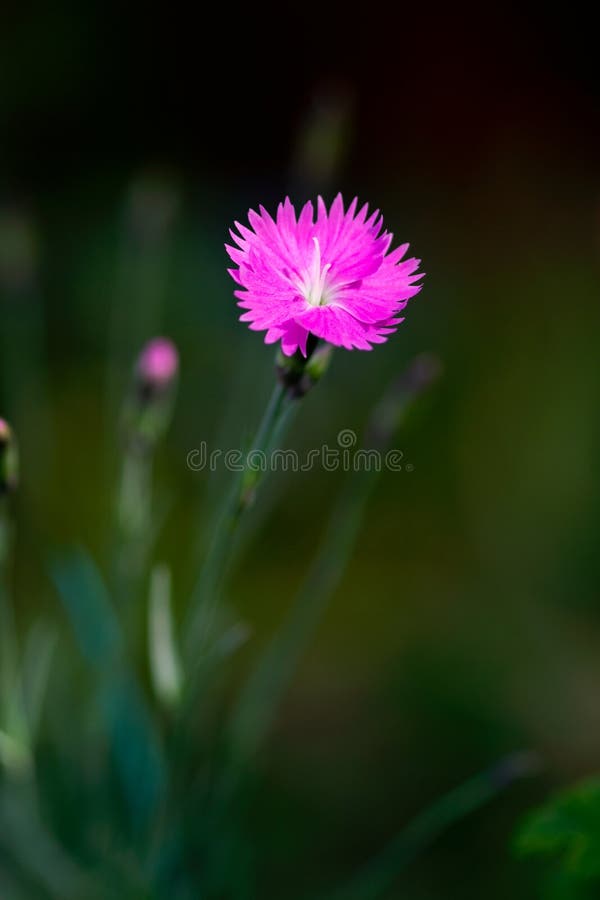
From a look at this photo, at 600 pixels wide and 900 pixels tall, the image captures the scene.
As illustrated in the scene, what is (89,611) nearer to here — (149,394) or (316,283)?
(149,394)

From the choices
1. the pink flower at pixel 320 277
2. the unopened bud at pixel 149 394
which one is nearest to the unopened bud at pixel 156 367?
the unopened bud at pixel 149 394

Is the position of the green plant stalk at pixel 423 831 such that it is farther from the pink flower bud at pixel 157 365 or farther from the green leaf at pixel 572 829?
the pink flower bud at pixel 157 365

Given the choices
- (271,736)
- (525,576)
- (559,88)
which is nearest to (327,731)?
(271,736)

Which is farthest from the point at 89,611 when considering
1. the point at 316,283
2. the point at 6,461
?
the point at 316,283

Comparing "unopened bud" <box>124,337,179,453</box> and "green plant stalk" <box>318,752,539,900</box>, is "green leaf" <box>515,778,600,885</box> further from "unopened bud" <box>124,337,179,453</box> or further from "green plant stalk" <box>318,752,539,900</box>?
"unopened bud" <box>124,337,179,453</box>

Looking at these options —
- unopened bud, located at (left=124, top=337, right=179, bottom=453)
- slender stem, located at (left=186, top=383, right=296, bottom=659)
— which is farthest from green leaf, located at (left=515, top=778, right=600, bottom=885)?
unopened bud, located at (left=124, top=337, right=179, bottom=453)
